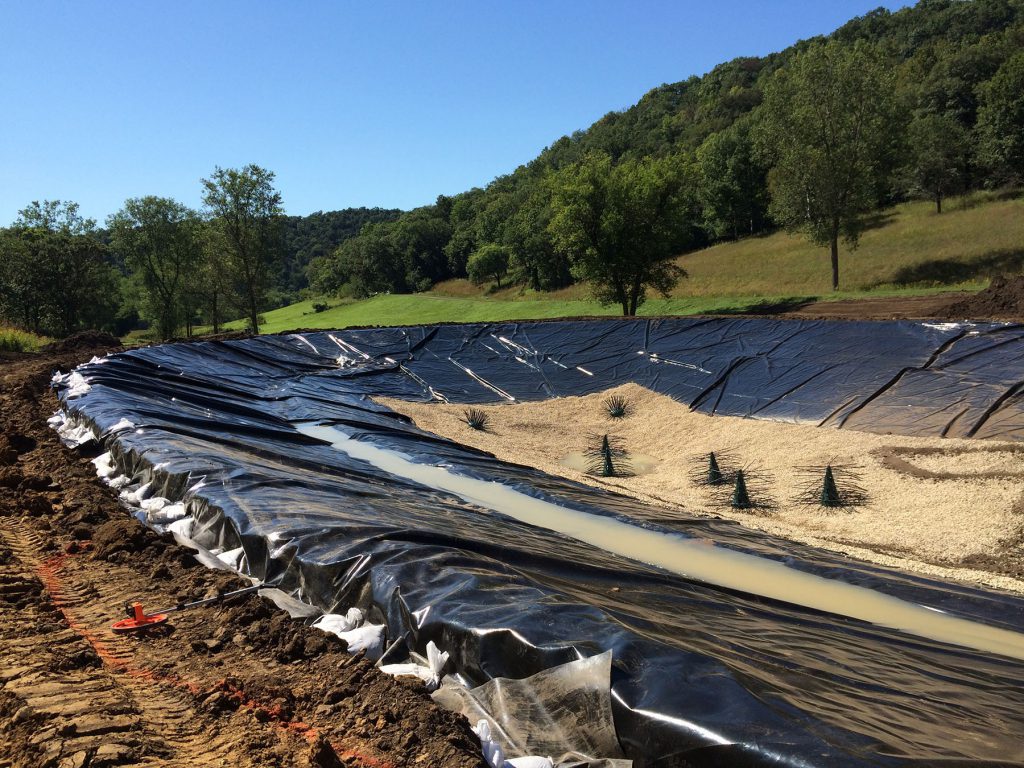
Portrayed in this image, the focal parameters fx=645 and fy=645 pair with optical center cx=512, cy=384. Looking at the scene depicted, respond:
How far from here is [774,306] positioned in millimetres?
27109

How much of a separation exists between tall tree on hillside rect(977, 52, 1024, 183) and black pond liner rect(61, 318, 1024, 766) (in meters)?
38.8

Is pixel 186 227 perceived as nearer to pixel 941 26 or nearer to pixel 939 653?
pixel 939 653

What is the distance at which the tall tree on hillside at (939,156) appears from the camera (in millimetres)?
42594

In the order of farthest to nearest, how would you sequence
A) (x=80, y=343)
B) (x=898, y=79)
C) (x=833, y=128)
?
(x=898, y=79) → (x=833, y=128) → (x=80, y=343)

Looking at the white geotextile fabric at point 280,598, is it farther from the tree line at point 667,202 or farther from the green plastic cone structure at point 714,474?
the tree line at point 667,202

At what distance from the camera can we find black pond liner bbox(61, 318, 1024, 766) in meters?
2.40

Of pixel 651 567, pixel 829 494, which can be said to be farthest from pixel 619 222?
pixel 651 567

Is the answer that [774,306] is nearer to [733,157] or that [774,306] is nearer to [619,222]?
[619,222]

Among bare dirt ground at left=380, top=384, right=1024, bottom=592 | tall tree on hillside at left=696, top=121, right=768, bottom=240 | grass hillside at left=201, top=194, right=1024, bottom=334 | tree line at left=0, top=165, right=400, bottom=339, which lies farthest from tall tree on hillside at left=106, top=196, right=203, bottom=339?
tall tree on hillside at left=696, top=121, right=768, bottom=240

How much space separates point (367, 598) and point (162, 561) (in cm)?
186

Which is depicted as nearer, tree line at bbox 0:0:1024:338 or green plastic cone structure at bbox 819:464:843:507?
green plastic cone structure at bbox 819:464:843:507

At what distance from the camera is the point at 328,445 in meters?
9.74

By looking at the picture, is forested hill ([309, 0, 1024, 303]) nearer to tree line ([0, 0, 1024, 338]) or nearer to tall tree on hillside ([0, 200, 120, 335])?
tree line ([0, 0, 1024, 338])

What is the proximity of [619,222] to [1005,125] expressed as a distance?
33.8 meters
